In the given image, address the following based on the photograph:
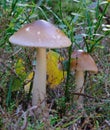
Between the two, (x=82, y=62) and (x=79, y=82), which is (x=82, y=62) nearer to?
(x=82, y=62)

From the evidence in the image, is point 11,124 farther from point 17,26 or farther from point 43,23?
point 17,26

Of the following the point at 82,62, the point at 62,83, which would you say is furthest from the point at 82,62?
the point at 62,83

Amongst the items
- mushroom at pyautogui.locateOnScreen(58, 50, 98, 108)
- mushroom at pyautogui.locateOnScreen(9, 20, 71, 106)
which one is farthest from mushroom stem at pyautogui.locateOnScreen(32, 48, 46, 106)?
mushroom at pyautogui.locateOnScreen(58, 50, 98, 108)

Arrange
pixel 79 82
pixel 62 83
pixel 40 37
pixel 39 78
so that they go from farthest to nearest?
1. pixel 62 83
2. pixel 79 82
3. pixel 39 78
4. pixel 40 37

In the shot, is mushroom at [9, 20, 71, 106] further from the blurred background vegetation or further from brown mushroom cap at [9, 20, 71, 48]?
the blurred background vegetation

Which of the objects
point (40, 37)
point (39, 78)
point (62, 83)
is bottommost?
point (62, 83)

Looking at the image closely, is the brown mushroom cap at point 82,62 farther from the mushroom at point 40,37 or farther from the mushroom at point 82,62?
the mushroom at point 40,37
